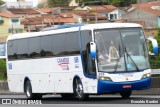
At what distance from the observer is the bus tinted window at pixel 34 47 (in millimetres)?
29250

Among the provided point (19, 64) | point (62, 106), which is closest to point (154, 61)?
point (19, 64)

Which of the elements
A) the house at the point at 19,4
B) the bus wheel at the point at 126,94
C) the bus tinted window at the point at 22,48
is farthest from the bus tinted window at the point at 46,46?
the house at the point at 19,4

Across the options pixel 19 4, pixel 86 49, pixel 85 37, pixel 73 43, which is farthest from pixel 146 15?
pixel 86 49

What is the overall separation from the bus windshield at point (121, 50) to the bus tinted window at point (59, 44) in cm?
223

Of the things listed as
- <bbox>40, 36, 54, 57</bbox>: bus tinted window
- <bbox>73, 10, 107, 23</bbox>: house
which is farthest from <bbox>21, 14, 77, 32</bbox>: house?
<bbox>40, 36, 54, 57</bbox>: bus tinted window

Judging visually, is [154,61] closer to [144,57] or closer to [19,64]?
→ [19,64]

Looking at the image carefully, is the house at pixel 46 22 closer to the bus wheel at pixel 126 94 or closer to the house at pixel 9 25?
the house at pixel 9 25

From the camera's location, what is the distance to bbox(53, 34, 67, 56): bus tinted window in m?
26.8

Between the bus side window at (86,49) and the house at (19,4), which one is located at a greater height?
the bus side window at (86,49)

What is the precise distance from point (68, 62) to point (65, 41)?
33.3 inches

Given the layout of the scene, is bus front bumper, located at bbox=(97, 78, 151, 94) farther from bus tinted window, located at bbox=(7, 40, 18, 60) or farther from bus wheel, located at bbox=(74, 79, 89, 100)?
bus tinted window, located at bbox=(7, 40, 18, 60)

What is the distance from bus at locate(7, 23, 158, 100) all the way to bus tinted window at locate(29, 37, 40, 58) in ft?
0.51

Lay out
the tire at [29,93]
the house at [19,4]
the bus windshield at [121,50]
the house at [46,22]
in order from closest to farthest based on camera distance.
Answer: the bus windshield at [121,50]
the tire at [29,93]
the house at [46,22]
the house at [19,4]

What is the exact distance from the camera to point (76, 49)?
25.8 meters
